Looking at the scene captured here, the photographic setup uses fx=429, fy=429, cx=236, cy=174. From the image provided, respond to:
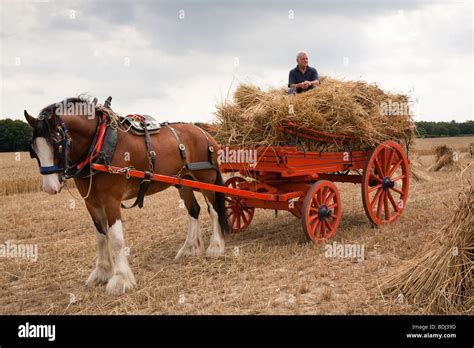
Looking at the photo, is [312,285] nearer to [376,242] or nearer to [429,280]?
[429,280]

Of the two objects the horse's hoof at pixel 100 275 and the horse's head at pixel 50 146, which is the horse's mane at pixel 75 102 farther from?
the horse's hoof at pixel 100 275

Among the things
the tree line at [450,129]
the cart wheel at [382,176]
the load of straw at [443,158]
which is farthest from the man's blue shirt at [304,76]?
the tree line at [450,129]

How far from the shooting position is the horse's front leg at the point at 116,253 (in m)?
4.59

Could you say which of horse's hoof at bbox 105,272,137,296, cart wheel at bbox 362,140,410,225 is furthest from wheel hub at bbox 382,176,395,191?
horse's hoof at bbox 105,272,137,296

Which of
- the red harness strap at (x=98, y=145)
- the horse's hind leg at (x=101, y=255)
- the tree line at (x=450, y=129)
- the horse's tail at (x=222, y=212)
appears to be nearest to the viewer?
the red harness strap at (x=98, y=145)

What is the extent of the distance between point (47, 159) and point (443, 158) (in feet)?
44.9

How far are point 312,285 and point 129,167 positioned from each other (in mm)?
2338

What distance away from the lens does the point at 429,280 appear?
375 cm

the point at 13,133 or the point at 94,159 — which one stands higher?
the point at 13,133

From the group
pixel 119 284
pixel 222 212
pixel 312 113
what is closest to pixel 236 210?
pixel 222 212

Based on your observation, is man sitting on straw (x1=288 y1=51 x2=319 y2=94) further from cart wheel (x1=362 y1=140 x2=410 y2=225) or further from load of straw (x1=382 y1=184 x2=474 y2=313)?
load of straw (x1=382 y1=184 x2=474 y2=313)

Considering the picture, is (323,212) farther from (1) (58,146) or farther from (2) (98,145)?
(1) (58,146)

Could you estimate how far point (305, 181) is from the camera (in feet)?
20.5

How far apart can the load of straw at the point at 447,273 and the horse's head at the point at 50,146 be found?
334cm
